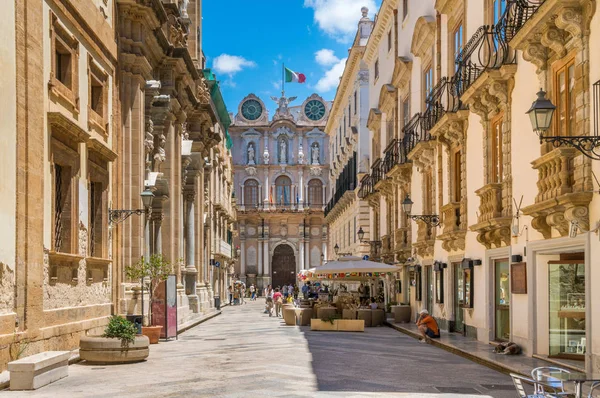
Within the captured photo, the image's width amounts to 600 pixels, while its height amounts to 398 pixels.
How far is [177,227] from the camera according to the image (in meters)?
31.8

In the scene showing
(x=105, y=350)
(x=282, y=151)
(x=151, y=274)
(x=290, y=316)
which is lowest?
(x=290, y=316)

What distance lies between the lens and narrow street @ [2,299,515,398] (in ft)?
42.1

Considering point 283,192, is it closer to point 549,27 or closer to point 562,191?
point 549,27

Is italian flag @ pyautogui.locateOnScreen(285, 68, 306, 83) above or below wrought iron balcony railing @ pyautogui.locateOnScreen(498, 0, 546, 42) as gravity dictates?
above

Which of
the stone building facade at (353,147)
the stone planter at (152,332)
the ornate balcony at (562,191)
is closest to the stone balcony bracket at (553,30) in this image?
the ornate balcony at (562,191)

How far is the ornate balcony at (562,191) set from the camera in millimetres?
13789

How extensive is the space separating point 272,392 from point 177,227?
1988 cm

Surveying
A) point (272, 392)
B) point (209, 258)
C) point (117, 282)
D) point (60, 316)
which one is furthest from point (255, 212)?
point (272, 392)

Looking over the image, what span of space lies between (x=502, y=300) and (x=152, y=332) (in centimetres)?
848

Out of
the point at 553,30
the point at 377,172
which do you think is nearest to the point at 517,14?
the point at 553,30

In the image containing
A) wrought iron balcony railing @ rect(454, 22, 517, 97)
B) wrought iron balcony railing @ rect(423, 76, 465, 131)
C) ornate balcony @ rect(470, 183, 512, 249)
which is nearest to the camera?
wrought iron balcony railing @ rect(454, 22, 517, 97)

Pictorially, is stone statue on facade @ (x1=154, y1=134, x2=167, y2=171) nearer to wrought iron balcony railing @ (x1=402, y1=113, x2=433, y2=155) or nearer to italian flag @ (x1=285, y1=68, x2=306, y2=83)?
wrought iron balcony railing @ (x1=402, y1=113, x2=433, y2=155)

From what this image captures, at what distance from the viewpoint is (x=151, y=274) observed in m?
22.9

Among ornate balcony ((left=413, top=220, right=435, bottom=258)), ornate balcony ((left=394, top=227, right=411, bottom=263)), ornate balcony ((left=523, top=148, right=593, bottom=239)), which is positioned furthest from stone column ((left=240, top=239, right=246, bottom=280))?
ornate balcony ((left=523, top=148, right=593, bottom=239))
